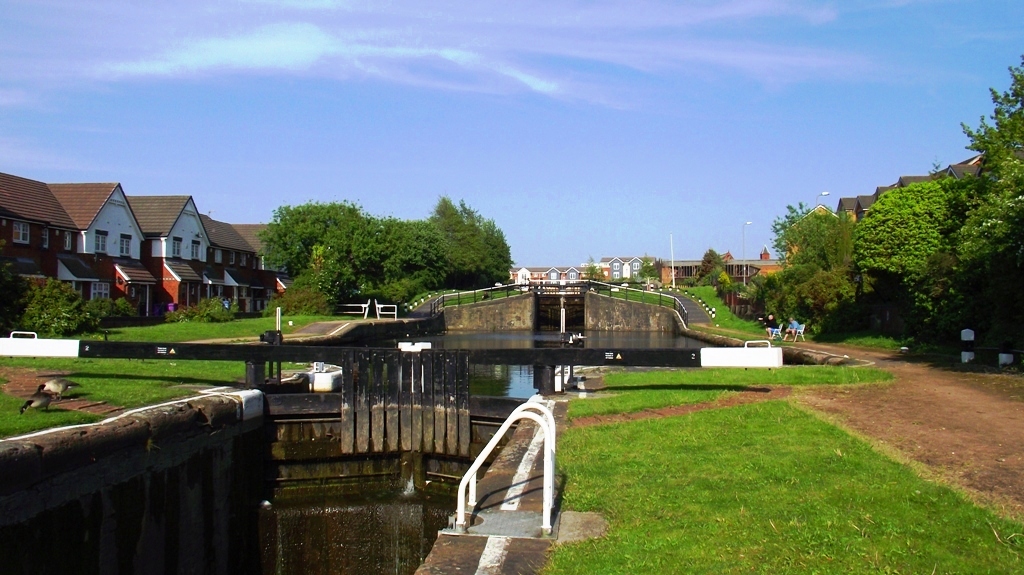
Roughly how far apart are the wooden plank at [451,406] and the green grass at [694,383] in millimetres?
1866

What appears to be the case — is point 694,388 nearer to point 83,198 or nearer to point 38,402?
point 38,402

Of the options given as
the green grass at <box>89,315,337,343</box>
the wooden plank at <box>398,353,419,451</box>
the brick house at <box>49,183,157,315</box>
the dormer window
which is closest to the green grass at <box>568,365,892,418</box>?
the wooden plank at <box>398,353,419,451</box>

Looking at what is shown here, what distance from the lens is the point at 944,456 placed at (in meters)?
7.87

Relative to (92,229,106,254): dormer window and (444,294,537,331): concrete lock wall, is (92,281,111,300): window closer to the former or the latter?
(92,229,106,254): dormer window

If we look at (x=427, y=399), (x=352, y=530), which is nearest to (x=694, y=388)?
(x=427, y=399)

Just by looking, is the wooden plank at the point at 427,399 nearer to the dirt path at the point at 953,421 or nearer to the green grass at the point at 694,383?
the green grass at the point at 694,383

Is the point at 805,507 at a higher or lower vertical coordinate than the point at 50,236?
lower

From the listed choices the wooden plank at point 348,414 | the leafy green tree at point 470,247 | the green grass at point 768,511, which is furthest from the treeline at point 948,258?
the leafy green tree at point 470,247

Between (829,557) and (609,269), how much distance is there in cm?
17091

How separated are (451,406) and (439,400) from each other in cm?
21

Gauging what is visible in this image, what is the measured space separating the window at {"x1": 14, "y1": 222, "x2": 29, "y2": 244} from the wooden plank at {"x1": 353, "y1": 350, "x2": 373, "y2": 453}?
3323 cm

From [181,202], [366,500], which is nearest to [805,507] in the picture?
[366,500]

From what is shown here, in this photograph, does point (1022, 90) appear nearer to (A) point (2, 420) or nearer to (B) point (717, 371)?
(B) point (717, 371)

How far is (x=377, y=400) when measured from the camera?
1288cm
